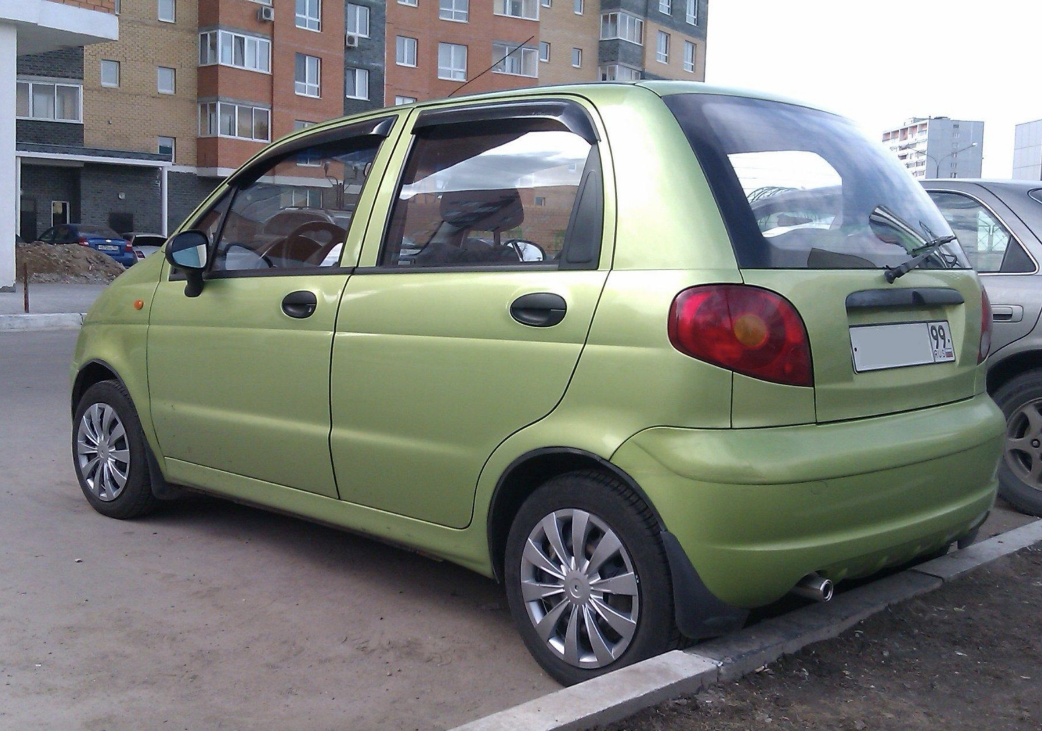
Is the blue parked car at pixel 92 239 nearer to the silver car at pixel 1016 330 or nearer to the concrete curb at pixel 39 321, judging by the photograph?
the concrete curb at pixel 39 321

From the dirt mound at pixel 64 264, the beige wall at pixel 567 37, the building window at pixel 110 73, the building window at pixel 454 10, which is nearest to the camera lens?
the dirt mound at pixel 64 264

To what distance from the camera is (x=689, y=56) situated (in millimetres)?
75812

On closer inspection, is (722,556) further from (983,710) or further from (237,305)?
(237,305)

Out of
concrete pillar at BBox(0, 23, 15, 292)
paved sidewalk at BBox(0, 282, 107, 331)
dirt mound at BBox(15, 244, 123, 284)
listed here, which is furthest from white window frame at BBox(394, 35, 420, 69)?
concrete pillar at BBox(0, 23, 15, 292)

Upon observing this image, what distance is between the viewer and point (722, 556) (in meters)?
3.07

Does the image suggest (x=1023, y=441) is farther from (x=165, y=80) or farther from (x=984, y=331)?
(x=165, y=80)

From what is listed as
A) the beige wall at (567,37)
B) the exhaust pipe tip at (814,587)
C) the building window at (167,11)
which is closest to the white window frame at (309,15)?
the building window at (167,11)

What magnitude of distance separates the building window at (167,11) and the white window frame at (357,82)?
919 cm

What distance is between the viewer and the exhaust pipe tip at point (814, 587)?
321 centimetres

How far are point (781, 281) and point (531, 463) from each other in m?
0.92

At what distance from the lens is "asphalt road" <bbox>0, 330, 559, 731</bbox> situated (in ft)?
10.9

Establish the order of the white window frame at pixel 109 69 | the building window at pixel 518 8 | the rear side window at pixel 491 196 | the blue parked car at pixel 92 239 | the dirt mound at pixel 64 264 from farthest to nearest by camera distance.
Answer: the building window at pixel 518 8
the white window frame at pixel 109 69
the blue parked car at pixel 92 239
the dirt mound at pixel 64 264
the rear side window at pixel 491 196

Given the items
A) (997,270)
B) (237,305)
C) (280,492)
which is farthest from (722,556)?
(997,270)

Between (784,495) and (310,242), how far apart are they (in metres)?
2.19
